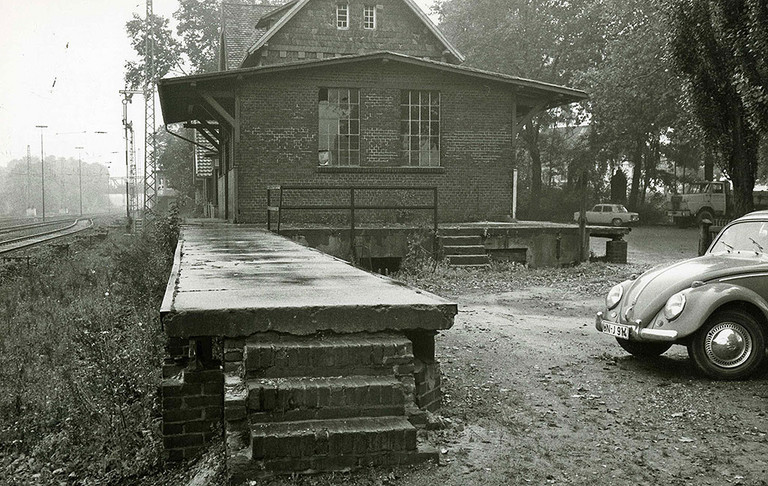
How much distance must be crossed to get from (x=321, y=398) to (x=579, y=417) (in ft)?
6.55

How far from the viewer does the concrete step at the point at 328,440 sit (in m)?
3.57

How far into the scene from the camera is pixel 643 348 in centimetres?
677

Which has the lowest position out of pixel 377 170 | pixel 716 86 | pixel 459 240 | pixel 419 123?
pixel 459 240

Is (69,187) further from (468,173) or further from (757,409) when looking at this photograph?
(757,409)

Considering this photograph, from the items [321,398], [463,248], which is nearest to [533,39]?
[463,248]

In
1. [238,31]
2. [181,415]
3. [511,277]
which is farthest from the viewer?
[238,31]

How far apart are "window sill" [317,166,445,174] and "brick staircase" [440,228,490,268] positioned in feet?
11.7

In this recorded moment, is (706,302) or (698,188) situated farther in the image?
(698,188)

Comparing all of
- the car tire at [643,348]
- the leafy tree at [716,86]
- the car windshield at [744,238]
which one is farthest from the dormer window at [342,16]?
the car tire at [643,348]

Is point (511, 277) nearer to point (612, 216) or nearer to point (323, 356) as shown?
point (323, 356)

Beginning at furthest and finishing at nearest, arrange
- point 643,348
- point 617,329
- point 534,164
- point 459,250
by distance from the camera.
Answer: point 534,164
point 459,250
point 643,348
point 617,329

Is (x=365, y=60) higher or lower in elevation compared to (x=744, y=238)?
higher

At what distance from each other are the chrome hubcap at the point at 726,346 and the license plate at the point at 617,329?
2.11 feet

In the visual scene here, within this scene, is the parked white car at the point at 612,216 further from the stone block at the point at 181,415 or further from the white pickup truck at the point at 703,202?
the stone block at the point at 181,415
